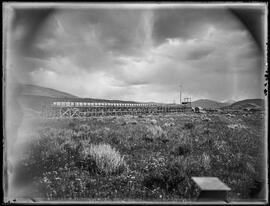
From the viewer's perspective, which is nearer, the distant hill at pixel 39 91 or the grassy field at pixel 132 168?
the grassy field at pixel 132 168

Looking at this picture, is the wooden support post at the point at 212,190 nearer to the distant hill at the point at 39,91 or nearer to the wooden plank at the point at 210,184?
the wooden plank at the point at 210,184

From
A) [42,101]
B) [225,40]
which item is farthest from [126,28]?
[42,101]

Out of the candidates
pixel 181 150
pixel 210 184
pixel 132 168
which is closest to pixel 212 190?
pixel 210 184

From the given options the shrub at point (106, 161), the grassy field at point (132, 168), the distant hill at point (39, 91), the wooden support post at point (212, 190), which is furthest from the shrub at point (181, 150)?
the distant hill at point (39, 91)

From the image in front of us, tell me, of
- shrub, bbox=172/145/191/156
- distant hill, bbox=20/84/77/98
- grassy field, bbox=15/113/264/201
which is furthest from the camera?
shrub, bbox=172/145/191/156

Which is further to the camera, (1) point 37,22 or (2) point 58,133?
(2) point 58,133

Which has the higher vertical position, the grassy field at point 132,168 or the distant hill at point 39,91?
the distant hill at point 39,91

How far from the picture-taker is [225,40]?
4.79 metres

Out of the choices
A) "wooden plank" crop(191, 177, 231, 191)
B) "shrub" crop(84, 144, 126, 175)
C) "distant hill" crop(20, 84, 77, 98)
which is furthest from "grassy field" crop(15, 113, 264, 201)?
"distant hill" crop(20, 84, 77, 98)

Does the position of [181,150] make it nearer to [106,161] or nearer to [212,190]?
[212,190]

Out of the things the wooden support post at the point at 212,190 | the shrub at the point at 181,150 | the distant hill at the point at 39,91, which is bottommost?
the wooden support post at the point at 212,190

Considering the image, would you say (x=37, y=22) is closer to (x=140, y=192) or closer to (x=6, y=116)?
(x=6, y=116)

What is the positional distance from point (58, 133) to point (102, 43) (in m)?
3.12

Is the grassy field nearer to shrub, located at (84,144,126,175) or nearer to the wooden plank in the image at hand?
shrub, located at (84,144,126,175)
